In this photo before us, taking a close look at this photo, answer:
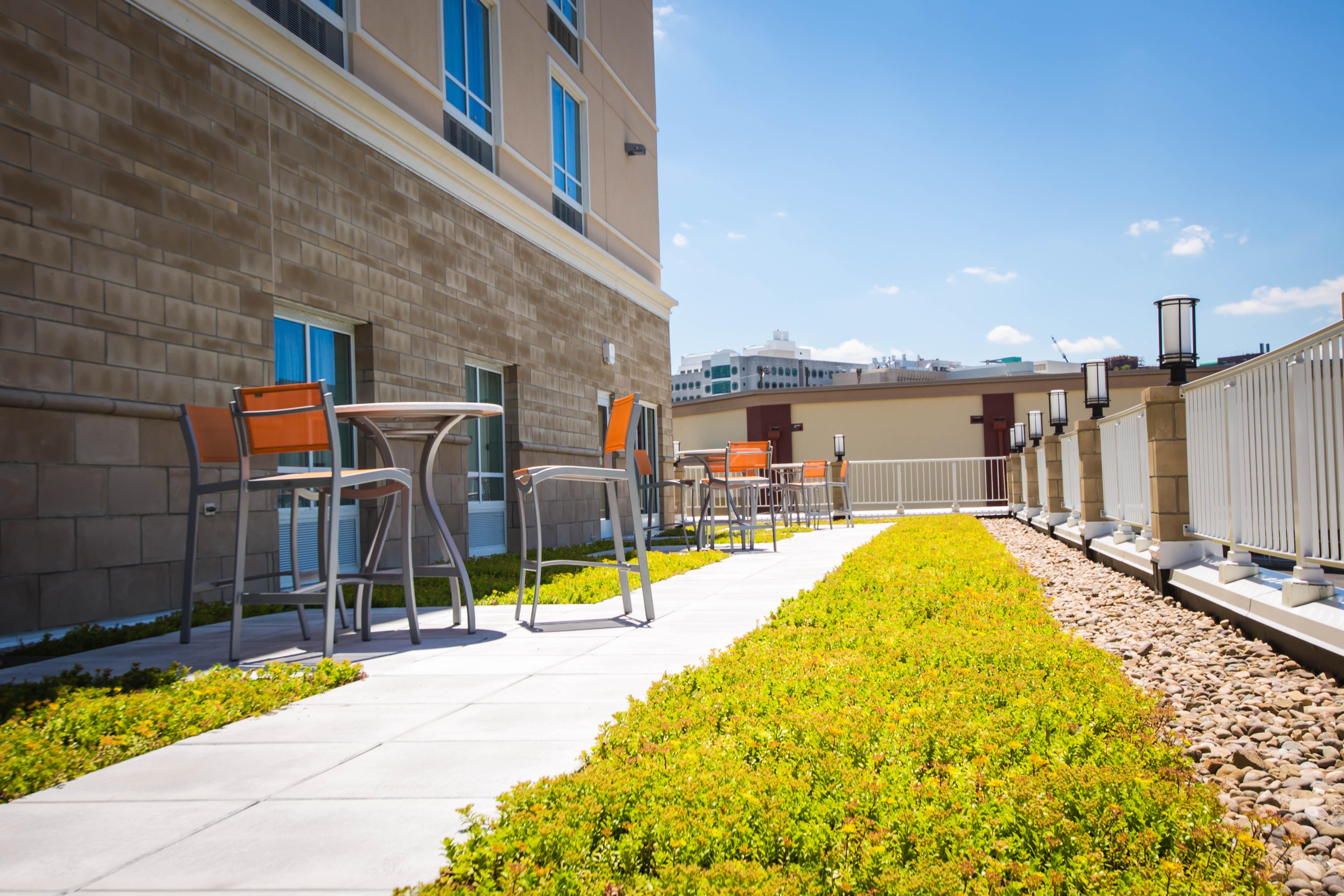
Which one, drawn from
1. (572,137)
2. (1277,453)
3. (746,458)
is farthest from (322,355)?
(572,137)

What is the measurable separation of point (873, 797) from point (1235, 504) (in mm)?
3068

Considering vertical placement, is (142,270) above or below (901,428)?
above

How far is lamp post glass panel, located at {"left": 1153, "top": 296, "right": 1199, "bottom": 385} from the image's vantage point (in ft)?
18.6

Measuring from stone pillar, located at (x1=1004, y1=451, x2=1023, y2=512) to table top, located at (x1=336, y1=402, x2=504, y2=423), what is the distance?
12.4 m

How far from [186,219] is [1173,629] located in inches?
230

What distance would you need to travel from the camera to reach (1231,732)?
2.30 metres

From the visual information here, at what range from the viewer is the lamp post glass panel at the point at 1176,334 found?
5.67 meters

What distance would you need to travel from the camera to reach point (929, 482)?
1983cm

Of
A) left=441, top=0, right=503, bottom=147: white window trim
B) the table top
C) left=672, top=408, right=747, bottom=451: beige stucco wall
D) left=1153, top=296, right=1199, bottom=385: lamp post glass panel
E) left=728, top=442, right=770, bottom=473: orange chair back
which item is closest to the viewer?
the table top

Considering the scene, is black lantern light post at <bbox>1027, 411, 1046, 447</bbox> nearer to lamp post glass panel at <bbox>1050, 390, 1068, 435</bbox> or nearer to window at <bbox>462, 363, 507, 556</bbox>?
lamp post glass panel at <bbox>1050, 390, 1068, 435</bbox>

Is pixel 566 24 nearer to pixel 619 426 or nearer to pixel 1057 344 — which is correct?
pixel 619 426

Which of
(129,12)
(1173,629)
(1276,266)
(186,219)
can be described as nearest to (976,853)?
(1173,629)

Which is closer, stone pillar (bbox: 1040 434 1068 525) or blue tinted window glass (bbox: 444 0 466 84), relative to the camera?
blue tinted window glass (bbox: 444 0 466 84)

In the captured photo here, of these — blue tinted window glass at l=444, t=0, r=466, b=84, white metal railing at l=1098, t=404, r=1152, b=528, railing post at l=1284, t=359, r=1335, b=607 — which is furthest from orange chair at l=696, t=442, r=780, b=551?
railing post at l=1284, t=359, r=1335, b=607
